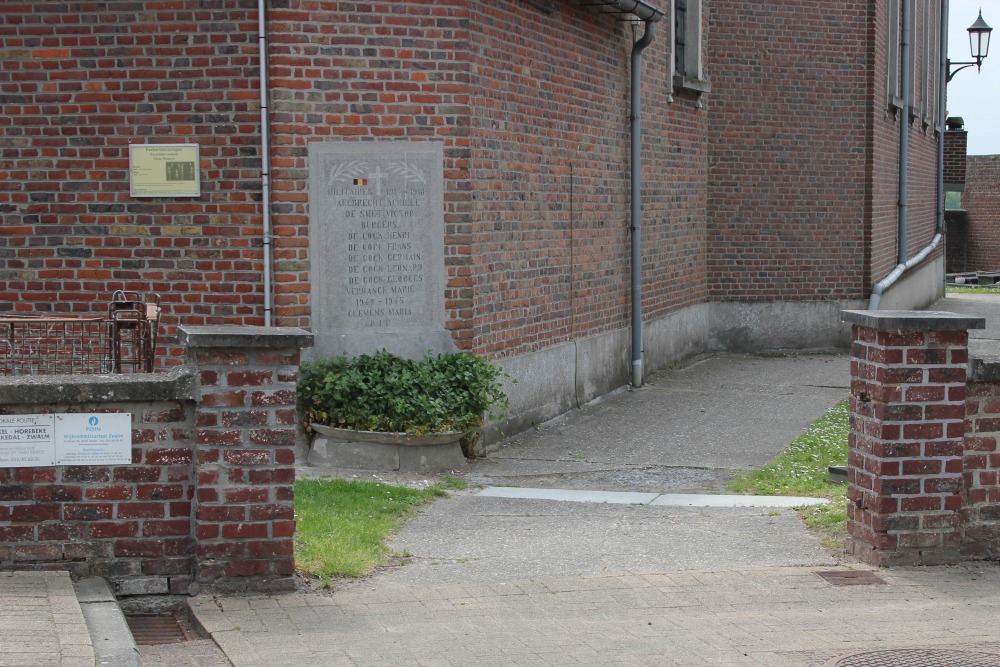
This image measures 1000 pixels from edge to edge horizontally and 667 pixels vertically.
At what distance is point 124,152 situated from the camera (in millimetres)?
9914

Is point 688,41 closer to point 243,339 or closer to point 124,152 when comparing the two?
point 124,152

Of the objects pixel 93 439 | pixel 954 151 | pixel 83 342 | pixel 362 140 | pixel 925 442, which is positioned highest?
pixel 954 151

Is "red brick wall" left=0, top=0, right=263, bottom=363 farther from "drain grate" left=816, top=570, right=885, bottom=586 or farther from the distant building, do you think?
"drain grate" left=816, top=570, right=885, bottom=586

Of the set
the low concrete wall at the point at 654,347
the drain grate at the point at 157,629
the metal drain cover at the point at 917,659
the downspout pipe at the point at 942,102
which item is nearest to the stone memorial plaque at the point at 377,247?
the low concrete wall at the point at 654,347

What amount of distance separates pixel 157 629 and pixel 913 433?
383cm

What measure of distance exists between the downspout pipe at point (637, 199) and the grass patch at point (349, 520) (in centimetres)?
537

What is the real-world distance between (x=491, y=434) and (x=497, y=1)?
3.68m

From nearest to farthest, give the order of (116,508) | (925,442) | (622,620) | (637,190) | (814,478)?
1. (622,620)
2. (116,508)
3. (925,442)
4. (814,478)
5. (637,190)

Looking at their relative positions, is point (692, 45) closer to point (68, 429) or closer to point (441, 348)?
point (441, 348)

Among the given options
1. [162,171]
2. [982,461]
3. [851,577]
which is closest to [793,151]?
[162,171]

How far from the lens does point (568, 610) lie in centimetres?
585

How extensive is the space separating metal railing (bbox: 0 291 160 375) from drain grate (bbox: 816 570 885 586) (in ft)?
15.9

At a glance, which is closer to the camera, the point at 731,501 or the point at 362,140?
the point at 731,501

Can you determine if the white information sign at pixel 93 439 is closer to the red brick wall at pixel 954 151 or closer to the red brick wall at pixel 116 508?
the red brick wall at pixel 116 508
